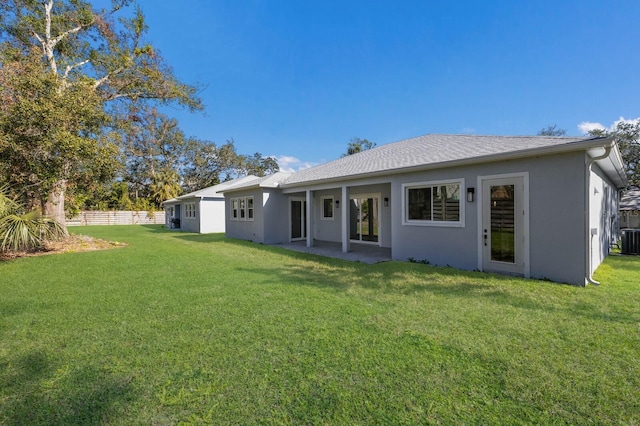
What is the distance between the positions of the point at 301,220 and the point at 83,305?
1107 cm

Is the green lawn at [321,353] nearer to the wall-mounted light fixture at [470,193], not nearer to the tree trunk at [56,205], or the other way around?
the wall-mounted light fixture at [470,193]

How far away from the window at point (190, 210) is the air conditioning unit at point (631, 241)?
24.5 m

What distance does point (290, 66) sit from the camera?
61.5 feet

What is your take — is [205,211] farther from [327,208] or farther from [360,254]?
[360,254]

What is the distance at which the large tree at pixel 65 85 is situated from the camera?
9.38 metres

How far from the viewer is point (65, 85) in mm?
11133

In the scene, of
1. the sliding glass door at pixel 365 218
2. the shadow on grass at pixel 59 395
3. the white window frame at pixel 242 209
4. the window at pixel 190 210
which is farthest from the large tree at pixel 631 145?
the window at pixel 190 210

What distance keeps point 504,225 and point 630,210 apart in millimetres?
19627

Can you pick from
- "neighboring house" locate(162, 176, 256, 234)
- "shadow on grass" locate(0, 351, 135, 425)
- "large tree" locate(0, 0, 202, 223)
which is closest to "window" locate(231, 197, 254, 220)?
"neighboring house" locate(162, 176, 256, 234)

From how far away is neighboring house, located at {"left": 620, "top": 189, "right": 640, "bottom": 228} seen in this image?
1775 cm

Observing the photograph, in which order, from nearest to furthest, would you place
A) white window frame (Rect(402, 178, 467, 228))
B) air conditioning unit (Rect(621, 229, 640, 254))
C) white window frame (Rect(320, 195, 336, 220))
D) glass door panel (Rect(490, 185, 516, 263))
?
1. glass door panel (Rect(490, 185, 516, 263))
2. white window frame (Rect(402, 178, 467, 228))
3. air conditioning unit (Rect(621, 229, 640, 254))
4. white window frame (Rect(320, 195, 336, 220))

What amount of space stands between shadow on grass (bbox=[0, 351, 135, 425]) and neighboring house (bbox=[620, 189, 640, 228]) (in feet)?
83.2

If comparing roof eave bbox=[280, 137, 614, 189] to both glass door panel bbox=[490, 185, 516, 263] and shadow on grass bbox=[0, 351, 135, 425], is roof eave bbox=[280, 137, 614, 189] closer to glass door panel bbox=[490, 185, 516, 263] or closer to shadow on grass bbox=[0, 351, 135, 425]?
glass door panel bbox=[490, 185, 516, 263]

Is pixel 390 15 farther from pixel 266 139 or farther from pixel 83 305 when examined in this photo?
pixel 266 139
